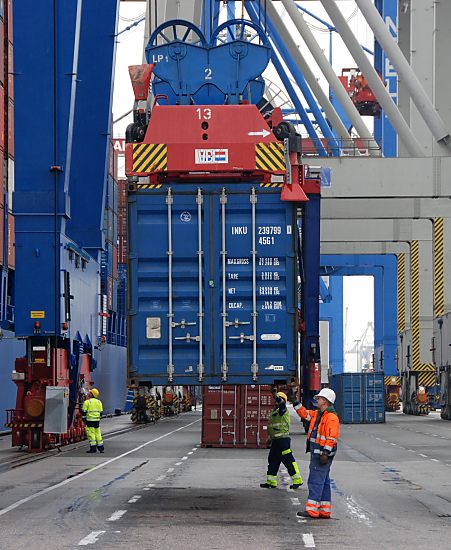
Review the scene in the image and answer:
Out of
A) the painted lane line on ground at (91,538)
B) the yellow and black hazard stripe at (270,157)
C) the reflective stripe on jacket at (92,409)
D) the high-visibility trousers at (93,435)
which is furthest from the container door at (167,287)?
the high-visibility trousers at (93,435)

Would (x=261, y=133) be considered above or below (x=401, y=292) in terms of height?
below

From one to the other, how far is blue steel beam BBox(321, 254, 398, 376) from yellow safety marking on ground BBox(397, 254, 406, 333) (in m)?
4.47

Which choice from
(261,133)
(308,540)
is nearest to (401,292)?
(261,133)

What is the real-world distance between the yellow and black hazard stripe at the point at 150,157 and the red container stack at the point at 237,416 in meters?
14.9

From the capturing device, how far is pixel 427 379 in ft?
216

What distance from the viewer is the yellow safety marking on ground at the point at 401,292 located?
71.8 metres

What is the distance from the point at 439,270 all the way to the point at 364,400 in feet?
20.8

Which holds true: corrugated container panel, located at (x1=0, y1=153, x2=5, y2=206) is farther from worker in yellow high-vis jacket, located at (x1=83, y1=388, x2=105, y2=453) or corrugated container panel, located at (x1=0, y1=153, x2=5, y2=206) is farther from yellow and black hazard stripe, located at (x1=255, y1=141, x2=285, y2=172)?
yellow and black hazard stripe, located at (x1=255, y1=141, x2=285, y2=172)

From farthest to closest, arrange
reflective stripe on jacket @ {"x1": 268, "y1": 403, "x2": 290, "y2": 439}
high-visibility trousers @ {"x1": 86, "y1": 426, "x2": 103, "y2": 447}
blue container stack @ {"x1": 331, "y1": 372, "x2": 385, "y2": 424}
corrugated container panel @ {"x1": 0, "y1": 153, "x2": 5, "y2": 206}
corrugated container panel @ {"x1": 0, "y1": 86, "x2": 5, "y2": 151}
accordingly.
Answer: blue container stack @ {"x1": 331, "y1": 372, "x2": 385, "y2": 424} < corrugated container panel @ {"x1": 0, "y1": 86, "x2": 5, "y2": 151} < corrugated container panel @ {"x1": 0, "y1": 153, "x2": 5, "y2": 206} < high-visibility trousers @ {"x1": 86, "y1": 426, "x2": 103, "y2": 447} < reflective stripe on jacket @ {"x1": 268, "y1": 403, "x2": 290, "y2": 439}

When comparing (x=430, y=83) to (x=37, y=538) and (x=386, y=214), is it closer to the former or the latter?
(x=386, y=214)

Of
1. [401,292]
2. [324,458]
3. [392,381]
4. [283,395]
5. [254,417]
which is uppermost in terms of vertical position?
[401,292]

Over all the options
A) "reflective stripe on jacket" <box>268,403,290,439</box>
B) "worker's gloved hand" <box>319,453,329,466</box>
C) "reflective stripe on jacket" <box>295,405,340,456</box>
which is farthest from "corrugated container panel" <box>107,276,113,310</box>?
"worker's gloved hand" <box>319,453,329,466</box>

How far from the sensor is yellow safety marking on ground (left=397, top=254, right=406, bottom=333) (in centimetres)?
7181

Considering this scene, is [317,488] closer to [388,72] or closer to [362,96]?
[388,72]
